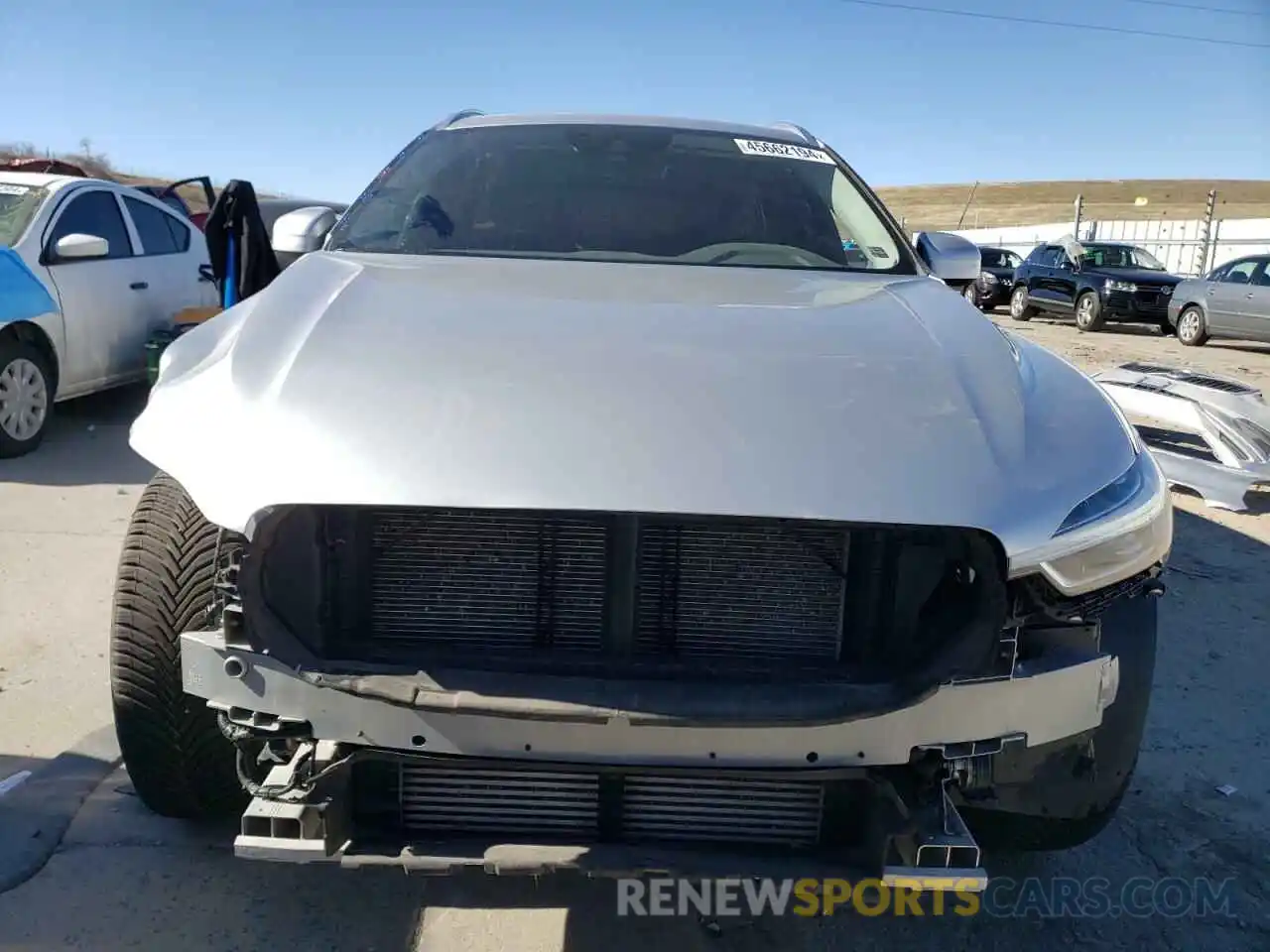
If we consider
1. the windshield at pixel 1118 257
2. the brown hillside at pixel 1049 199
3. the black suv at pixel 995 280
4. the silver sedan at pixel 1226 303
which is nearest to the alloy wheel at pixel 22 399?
the silver sedan at pixel 1226 303

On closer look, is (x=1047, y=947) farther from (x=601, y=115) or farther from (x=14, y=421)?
(x=14, y=421)

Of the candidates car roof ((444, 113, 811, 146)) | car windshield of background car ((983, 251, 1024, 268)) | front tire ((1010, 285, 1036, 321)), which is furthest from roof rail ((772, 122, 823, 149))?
car windshield of background car ((983, 251, 1024, 268))

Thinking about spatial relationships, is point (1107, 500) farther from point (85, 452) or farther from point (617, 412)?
point (85, 452)

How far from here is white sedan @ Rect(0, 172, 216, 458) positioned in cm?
593

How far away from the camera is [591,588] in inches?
73.0

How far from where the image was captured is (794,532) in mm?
1868

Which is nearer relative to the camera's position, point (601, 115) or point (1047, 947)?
point (1047, 947)

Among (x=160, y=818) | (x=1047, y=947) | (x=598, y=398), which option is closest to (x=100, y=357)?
(x=160, y=818)

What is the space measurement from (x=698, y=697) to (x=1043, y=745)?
27.7 inches

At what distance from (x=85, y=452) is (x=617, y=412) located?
18.3 feet

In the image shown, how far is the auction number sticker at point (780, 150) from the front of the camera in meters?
3.39

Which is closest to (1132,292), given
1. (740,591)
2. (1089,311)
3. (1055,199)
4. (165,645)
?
(1089,311)

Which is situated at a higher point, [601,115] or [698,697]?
[601,115]

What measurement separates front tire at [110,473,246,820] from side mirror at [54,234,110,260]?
15.4 feet
